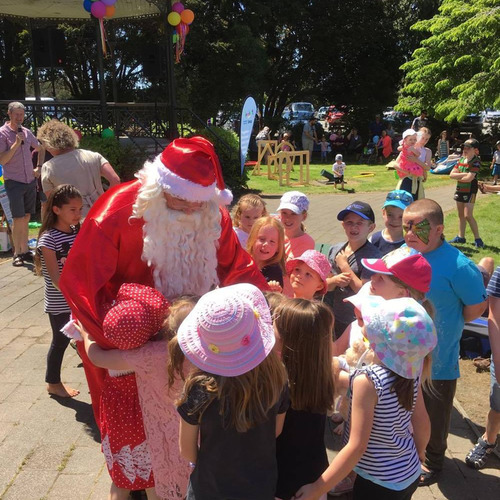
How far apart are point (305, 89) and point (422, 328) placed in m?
26.6

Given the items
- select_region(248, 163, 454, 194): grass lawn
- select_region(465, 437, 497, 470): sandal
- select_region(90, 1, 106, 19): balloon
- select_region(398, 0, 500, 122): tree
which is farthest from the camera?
select_region(398, 0, 500, 122): tree

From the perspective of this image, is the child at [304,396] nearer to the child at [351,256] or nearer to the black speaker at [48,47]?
the child at [351,256]

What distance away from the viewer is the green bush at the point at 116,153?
10312 millimetres

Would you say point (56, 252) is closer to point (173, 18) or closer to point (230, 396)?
point (230, 396)

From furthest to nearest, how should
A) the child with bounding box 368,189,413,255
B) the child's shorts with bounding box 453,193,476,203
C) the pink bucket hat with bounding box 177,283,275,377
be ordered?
1. the child's shorts with bounding box 453,193,476,203
2. the child with bounding box 368,189,413,255
3. the pink bucket hat with bounding box 177,283,275,377

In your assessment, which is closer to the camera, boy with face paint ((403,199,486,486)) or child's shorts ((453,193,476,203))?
boy with face paint ((403,199,486,486))

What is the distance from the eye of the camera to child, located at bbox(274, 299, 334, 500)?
218cm

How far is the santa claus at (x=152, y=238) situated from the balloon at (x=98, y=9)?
9391mm

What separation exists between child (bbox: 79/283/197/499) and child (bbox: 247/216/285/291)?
143 cm

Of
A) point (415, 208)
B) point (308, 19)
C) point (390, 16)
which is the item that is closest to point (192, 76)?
point (308, 19)

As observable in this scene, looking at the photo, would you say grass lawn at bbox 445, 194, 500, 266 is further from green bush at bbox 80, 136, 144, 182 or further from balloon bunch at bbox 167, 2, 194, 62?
balloon bunch at bbox 167, 2, 194, 62

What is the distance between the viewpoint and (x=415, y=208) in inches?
122

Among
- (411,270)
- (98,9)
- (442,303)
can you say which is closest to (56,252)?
(411,270)

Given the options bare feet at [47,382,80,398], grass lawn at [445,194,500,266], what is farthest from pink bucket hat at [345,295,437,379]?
grass lawn at [445,194,500,266]
